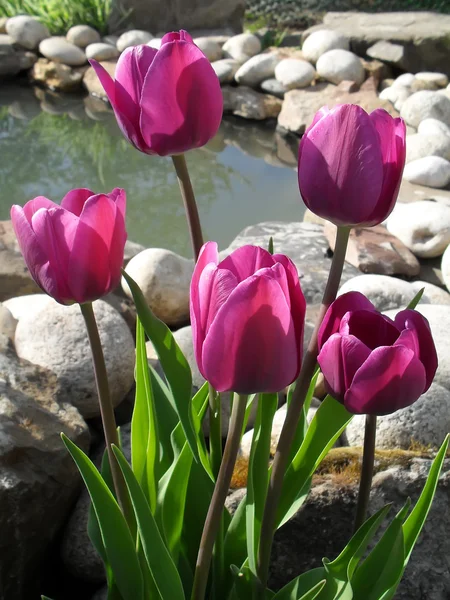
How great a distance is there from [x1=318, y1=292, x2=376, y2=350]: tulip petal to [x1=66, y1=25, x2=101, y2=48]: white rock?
825cm

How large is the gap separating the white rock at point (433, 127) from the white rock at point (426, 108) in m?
0.24

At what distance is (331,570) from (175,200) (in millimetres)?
4372

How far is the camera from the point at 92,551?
1.72m

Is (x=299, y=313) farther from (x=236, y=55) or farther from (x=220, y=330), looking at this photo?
(x=236, y=55)

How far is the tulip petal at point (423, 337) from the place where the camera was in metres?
0.85

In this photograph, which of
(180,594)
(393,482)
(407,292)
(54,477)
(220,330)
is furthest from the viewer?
(407,292)

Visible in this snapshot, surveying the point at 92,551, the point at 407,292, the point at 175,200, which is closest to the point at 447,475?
the point at 92,551

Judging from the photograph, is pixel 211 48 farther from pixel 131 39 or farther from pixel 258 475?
pixel 258 475

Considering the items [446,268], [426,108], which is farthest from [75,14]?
[446,268]

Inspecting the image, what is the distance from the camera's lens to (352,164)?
0.80 m

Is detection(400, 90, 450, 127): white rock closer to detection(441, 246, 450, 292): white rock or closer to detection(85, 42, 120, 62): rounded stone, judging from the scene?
detection(441, 246, 450, 292): white rock

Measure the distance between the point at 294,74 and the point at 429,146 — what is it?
2157mm

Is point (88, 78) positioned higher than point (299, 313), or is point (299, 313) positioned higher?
point (299, 313)

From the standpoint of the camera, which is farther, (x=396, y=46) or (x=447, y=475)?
(x=396, y=46)
